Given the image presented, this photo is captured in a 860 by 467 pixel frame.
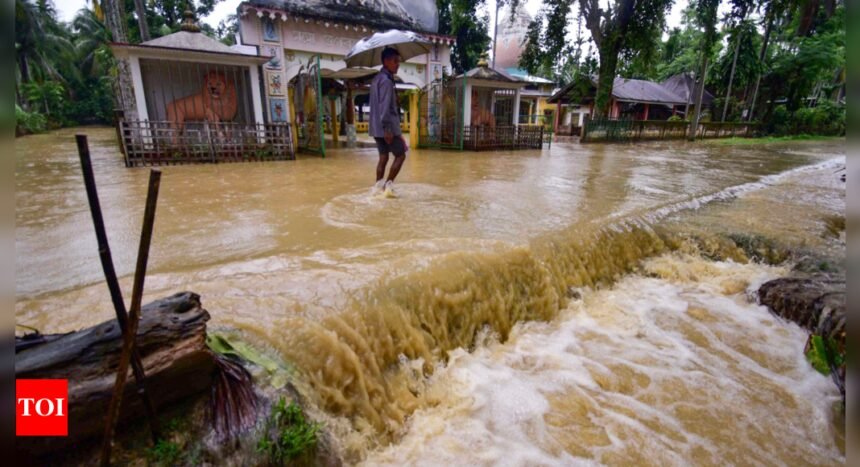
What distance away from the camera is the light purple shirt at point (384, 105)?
5.36 m

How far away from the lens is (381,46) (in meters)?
6.51

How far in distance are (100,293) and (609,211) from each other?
5.71 meters

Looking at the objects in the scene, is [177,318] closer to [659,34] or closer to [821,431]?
[821,431]

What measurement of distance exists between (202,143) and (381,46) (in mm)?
5937

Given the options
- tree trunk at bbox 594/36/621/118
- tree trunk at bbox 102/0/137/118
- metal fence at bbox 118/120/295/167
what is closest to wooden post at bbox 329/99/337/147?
metal fence at bbox 118/120/295/167

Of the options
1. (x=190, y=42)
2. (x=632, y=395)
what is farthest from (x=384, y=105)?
(x=190, y=42)

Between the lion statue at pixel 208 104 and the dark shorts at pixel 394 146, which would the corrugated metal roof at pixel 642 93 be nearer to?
the lion statue at pixel 208 104

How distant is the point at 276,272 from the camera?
3234 mm

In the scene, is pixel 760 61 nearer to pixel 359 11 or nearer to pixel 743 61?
pixel 743 61

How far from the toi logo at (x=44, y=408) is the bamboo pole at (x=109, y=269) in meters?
0.23

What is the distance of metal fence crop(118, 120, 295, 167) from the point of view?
9.27 meters

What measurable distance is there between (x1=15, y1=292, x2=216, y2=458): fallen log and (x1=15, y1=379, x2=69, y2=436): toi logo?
32mm

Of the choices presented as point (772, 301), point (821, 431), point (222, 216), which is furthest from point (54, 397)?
point (772, 301)

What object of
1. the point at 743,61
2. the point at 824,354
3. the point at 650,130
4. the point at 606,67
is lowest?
the point at 824,354
